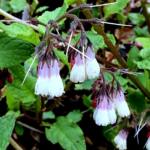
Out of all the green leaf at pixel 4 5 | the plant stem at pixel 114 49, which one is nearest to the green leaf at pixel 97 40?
the plant stem at pixel 114 49

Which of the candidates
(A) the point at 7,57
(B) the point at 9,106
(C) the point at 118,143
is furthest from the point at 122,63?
(A) the point at 7,57

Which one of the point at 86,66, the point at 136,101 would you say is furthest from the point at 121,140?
the point at 86,66

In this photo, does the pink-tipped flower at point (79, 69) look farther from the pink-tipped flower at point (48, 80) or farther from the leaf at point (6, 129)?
the leaf at point (6, 129)

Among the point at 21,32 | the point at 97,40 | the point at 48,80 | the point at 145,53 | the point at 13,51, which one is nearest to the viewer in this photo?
the point at 48,80

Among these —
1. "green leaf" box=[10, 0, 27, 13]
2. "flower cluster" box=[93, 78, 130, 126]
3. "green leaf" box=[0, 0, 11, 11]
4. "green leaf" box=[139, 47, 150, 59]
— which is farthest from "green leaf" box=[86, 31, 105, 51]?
"green leaf" box=[0, 0, 11, 11]

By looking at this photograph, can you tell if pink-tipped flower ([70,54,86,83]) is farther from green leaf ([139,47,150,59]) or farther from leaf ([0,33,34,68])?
green leaf ([139,47,150,59])

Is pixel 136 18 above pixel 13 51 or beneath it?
beneath

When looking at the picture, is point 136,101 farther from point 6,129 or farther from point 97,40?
point 6,129
